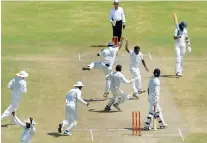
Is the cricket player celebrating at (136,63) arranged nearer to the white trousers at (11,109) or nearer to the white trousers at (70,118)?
the white trousers at (70,118)

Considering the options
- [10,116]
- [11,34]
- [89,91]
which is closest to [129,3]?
[11,34]

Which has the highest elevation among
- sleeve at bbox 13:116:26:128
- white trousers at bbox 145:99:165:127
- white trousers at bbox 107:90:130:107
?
white trousers at bbox 107:90:130:107

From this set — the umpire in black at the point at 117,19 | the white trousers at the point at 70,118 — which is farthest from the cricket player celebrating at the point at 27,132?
the umpire in black at the point at 117,19

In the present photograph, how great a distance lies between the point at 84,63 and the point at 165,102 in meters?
6.21

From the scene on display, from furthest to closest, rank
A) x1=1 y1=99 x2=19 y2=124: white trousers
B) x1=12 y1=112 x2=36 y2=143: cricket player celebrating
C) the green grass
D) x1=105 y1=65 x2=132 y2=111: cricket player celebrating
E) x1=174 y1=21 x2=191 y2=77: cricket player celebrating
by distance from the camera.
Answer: x1=174 y1=21 x2=191 y2=77: cricket player celebrating, the green grass, x1=105 y1=65 x2=132 y2=111: cricket player celebrating, x1=1 y1=99 x2=19 y2=124: white trousers, x1=12 y1=112 x2=36 y2=143: cricket player celebrating

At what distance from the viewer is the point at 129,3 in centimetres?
5372

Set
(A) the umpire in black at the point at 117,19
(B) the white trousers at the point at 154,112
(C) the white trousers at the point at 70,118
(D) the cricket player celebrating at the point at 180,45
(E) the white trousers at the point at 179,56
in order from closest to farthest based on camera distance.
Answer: (C) the white trousers at the point at 70,118 < (B) the white trousers at the point at 154,112 < (D) the cricket player celebrating at the point at 180,45 < (E) the white trousers at the point at 179,56 < (A) the umpire in black at the point at 117,19

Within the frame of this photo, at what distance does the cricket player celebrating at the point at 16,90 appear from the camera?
33.7 meters

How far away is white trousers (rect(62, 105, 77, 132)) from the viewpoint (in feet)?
108

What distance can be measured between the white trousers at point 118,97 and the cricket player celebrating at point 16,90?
3.51 metres

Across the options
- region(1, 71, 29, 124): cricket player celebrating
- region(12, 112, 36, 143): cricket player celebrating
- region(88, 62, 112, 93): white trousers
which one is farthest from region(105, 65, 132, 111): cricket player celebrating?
region(12, 112, 36, 143): cricket player celebrating

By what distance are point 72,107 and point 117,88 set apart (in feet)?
9.04

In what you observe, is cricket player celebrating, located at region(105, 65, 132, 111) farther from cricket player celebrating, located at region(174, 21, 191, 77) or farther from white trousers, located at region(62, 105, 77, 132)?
cricket player celebrating, located at region(174, 21, 191, 77)

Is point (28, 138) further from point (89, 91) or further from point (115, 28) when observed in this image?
point (115, 28)
